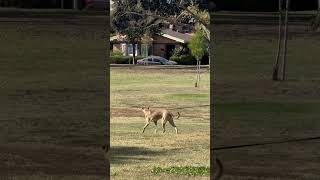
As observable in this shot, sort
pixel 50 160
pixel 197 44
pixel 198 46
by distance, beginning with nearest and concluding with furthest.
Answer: pixel 50 160
pixel 197 44
pixel 198 46

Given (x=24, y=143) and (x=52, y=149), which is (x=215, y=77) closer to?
(x=52, y=149)

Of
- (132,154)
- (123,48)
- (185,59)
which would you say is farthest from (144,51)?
(132,154)

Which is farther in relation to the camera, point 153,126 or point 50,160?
point 153,126

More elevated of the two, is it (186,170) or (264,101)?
(264,101)

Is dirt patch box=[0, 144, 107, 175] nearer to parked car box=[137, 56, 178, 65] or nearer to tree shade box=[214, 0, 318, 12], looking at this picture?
tree shade box=[214, 0, 318, 12]

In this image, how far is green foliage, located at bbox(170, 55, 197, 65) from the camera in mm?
18109

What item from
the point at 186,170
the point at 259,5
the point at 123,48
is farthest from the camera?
the point at 123,48

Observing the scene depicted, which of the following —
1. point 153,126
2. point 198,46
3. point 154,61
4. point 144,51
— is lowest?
point 153,126

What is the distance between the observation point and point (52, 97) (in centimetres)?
507

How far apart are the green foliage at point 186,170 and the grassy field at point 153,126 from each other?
21 mm

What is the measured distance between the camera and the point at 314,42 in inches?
174

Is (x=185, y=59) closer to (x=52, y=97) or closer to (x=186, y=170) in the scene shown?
(x=186, y=170)

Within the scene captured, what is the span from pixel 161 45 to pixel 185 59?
0.92 meters

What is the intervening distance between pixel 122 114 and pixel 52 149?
7.65 m
